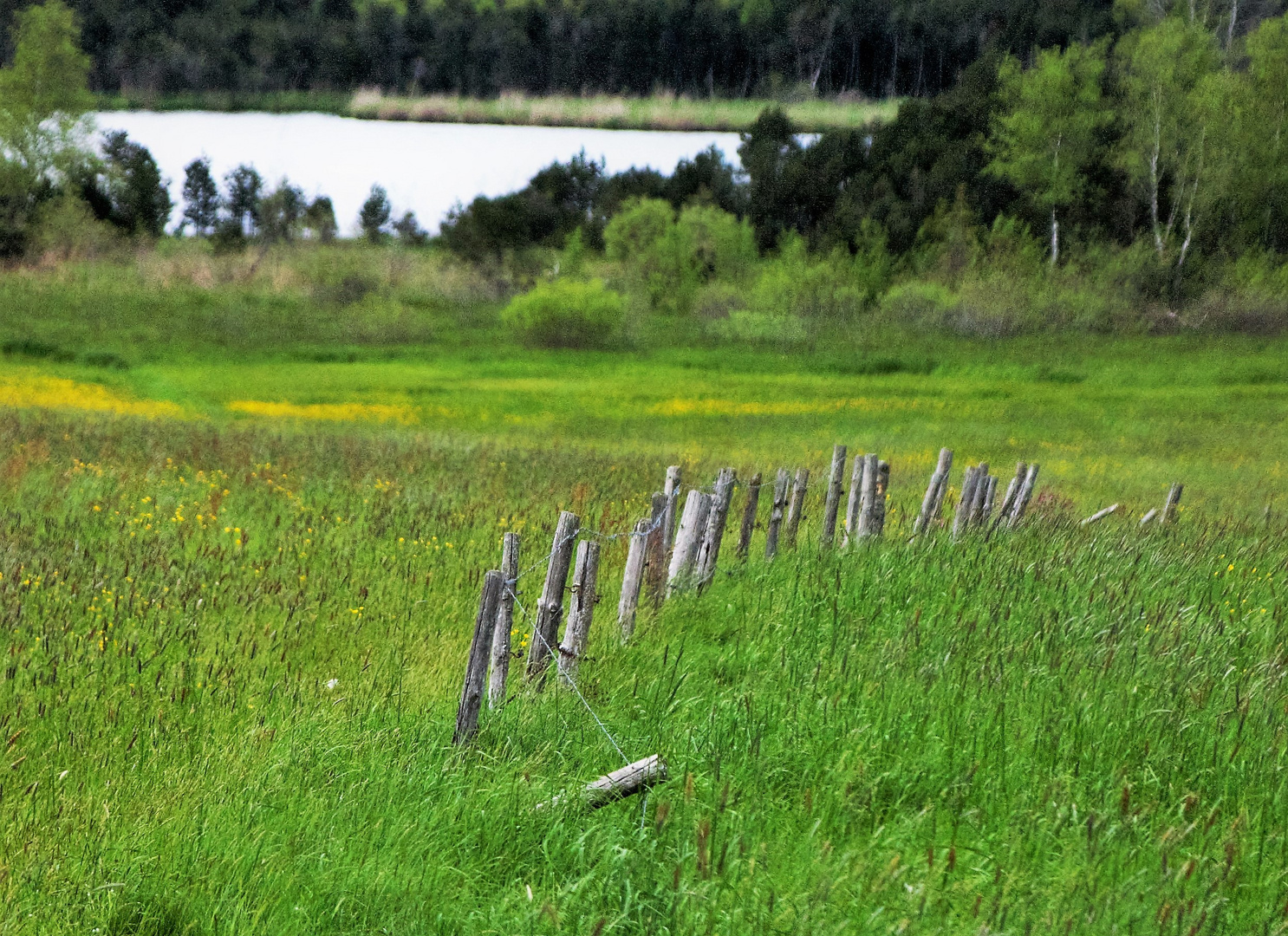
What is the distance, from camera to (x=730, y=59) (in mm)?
43531

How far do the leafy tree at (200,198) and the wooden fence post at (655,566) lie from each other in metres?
48.5

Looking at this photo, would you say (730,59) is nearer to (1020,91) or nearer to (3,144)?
(1020,91)

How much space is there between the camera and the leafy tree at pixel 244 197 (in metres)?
50.5

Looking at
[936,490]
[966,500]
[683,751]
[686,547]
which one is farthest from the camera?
[936,490]

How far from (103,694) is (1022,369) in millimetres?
31823

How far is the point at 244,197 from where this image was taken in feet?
169

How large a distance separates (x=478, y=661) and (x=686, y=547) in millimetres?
2734

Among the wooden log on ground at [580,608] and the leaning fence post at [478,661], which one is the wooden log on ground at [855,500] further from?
the leaning fence post at [478,661]

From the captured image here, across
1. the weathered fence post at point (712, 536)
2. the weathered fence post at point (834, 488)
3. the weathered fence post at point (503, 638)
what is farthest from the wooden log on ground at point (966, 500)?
the weathered fence post at point (503, 638)

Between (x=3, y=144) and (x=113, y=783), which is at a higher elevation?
(x=3, y=144)

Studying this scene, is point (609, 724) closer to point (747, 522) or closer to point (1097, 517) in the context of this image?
point (747, 522)

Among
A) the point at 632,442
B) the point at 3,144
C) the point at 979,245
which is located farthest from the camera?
the point at 979,245

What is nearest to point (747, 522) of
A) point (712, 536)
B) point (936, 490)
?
point (712, 536)

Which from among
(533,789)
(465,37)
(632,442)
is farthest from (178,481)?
(465,37)
